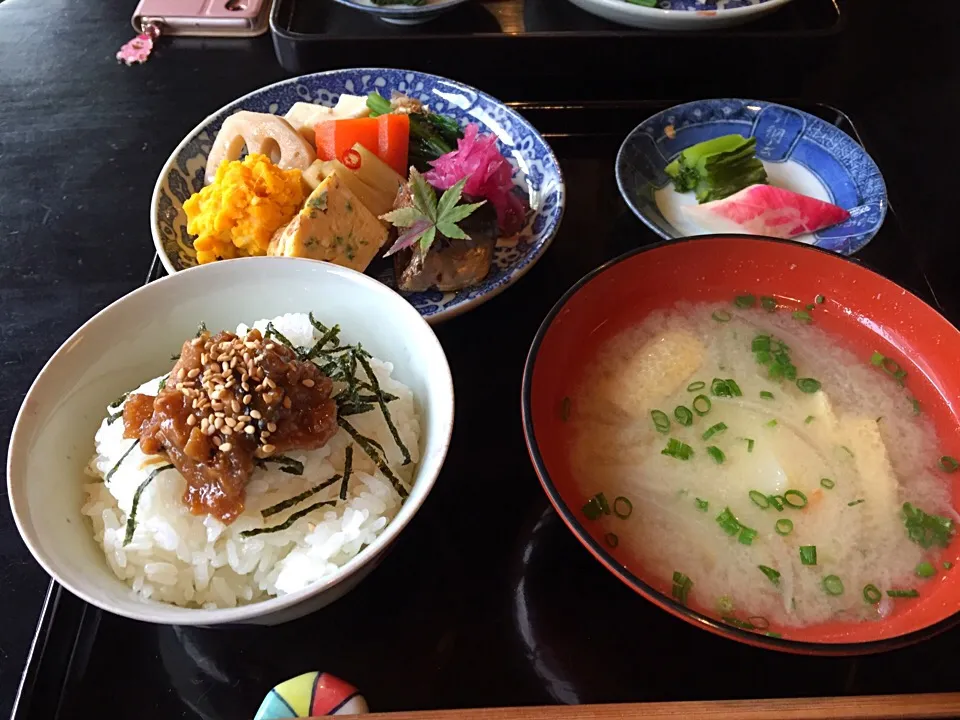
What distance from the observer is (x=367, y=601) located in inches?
51.6

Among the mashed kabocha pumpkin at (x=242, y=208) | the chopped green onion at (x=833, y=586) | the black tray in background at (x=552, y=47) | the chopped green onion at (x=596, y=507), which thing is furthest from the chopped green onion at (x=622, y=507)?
the black tray in background at (x=552, y=47)

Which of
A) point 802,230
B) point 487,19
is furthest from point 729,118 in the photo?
point 487,19

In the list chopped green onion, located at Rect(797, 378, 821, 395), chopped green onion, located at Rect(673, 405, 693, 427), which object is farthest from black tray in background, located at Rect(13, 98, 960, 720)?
chopped green onion, located at Rect(797, 378, 821, 395)

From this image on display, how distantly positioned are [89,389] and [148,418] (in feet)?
0.59

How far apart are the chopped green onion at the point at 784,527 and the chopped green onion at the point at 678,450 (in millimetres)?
200

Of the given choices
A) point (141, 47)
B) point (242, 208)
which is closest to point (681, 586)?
point (242, 208)

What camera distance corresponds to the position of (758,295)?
1651 mm

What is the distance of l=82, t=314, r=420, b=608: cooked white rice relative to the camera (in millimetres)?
1104

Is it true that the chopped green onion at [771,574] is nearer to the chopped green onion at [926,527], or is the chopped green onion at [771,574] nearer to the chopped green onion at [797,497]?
the chopped green onion at [797,497]

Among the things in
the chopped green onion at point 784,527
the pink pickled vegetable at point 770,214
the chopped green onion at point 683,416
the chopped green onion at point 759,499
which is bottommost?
the chopped green onion at point 784,527

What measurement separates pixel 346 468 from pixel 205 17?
2100mm

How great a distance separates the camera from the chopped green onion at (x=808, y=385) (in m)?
1.48

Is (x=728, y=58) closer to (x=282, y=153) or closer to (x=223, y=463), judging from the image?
(x=282, y=153)

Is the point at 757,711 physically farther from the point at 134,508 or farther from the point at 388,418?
the point at 134,508
